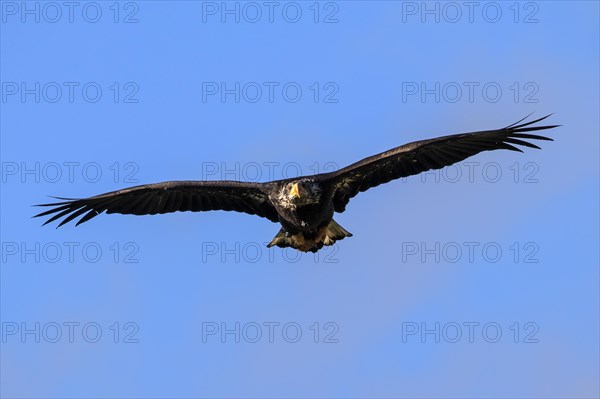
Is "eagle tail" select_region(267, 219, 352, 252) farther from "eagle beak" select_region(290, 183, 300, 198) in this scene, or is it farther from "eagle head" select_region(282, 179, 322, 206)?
"eagle beak" select_region(290, 183, 300, 198)

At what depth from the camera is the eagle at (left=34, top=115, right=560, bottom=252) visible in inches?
1287

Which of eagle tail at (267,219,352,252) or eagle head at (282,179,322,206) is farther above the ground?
eagle head at (282,179,322,206)

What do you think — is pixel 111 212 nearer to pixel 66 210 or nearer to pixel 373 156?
pixel 66 210

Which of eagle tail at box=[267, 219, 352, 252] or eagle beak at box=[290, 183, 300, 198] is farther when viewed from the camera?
eagle tail at box=[267, 219, 352, 252]

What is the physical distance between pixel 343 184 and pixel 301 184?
3.44 ft

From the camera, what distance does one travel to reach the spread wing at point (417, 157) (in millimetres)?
32594

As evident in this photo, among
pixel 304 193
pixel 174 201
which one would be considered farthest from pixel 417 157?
pixel 174 201

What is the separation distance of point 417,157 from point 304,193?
2.17m

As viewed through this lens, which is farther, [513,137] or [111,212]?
[111,212]

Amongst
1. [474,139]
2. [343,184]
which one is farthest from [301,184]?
[474,139]

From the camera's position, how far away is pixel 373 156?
32906mm

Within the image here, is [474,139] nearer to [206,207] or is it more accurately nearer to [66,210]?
[206,207]

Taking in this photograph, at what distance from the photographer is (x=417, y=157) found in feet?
109

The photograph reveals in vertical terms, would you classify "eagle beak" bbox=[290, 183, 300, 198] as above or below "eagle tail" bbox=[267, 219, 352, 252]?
above
